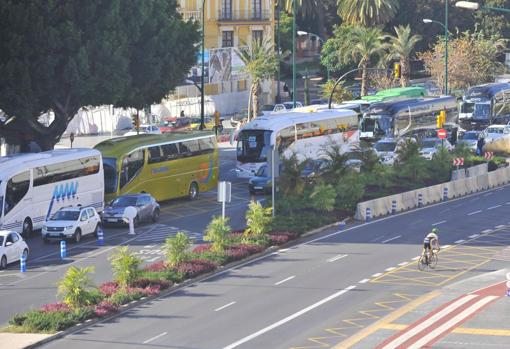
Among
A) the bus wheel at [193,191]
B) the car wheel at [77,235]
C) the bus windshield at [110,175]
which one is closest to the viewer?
the car wheel at [77,235]

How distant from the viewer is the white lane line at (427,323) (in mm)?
31461

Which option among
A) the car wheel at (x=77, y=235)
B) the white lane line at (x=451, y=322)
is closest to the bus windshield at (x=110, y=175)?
the car wheel at (x=77, y=235)

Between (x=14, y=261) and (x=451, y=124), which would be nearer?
(x=14, y=261)

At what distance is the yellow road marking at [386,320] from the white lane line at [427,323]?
2.92 feet

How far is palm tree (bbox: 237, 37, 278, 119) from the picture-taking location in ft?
319

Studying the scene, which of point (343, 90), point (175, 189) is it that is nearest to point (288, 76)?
point (343, 90)

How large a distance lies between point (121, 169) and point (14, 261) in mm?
13567

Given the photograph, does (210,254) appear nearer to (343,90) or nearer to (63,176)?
(63,176)

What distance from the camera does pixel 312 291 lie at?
126 ft

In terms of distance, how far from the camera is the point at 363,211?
54.0 m

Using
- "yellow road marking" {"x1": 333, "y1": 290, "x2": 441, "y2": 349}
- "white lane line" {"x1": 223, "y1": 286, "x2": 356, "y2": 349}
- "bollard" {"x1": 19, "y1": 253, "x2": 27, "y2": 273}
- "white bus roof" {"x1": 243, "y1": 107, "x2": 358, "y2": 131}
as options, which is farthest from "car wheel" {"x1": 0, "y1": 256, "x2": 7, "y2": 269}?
"white bus roof" {"x1": 243, "y1": 107, "x2": 358, "y2": 131}

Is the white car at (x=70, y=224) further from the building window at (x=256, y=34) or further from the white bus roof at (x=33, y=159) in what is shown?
the building window at (x=256, y=34)

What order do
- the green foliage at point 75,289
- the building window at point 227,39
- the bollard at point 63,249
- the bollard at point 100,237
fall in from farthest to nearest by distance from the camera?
the building window at point 227,39 < the bollard at point 100,237 < the bollard at point 63,249 < the green foliage at point 75,289

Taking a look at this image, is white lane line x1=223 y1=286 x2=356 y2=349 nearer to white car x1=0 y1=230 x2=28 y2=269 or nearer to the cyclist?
the cyclist
